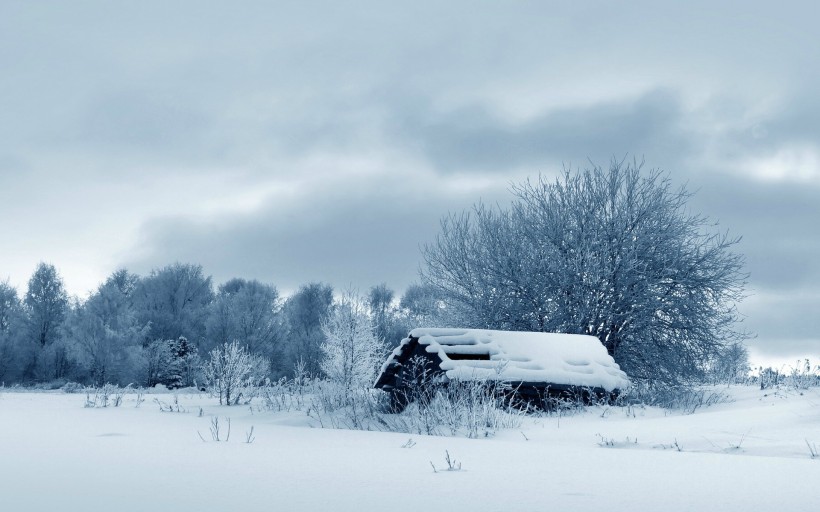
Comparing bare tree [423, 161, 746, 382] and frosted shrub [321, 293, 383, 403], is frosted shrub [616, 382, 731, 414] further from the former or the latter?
frosted shrub [321, 293, 383, 403]

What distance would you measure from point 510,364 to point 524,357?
0.63 m

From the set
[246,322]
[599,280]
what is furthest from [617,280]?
[246,322]

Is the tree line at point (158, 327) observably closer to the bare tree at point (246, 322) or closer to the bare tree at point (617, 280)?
the bare tree at point (246, 322)

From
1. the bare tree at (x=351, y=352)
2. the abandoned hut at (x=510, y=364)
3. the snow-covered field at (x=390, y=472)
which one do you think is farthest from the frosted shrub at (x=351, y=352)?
the snow-covered field at (x=390, y=472)

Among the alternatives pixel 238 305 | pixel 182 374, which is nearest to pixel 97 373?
pixel 182 374

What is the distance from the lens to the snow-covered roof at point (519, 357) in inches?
478

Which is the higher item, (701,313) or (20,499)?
(701,313)

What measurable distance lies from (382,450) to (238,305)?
126 ft

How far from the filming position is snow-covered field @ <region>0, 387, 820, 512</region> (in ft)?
11.4

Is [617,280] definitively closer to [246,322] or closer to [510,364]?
[510,364]

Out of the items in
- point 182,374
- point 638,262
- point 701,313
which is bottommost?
point 182,374

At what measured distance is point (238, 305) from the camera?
42.8 meters

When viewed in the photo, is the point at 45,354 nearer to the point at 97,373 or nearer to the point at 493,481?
the point at 97,373

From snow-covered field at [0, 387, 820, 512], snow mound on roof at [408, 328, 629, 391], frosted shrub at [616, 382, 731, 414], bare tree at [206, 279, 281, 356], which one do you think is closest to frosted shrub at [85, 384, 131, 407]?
snow mound on roof at [408, 328, 629, 391]
